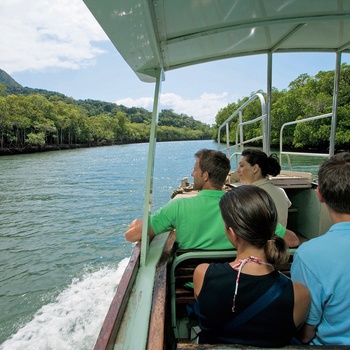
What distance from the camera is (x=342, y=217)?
1.24 metres

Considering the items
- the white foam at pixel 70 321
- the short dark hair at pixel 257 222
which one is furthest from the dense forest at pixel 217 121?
the white foam at pixel 70 321

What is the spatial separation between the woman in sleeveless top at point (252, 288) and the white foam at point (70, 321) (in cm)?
389

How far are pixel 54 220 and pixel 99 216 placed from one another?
164 cm

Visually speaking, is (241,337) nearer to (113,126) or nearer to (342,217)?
(342,217)

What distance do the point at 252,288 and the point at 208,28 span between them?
6.98 ft

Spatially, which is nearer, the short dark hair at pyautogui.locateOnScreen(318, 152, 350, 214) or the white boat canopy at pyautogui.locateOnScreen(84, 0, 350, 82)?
the short dark hair at pyautogui.locateOnScreen(318, 152, 350, 214)

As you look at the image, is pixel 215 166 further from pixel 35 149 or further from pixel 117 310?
pixel 35 149

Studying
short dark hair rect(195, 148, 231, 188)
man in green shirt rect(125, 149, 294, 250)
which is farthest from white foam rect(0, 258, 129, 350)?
short dark hair rect(195, 148, 231, 188)

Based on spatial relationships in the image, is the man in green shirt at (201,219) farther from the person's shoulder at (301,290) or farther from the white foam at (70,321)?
the white foam at (70,321)

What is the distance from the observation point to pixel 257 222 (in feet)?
3.92

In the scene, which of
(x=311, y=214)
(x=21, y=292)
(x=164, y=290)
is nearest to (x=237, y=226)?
(x=164, y=290)

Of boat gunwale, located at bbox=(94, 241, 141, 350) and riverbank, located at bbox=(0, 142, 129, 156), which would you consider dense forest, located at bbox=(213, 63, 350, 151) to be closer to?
boat gunwale, located at bbox=(94, 241, 141, 350)

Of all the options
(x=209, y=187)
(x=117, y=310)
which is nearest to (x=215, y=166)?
(x=209, y=187)

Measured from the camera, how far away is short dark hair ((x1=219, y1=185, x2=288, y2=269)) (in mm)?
1196
